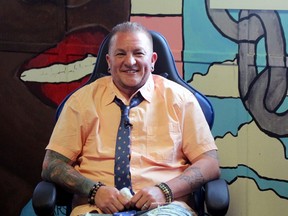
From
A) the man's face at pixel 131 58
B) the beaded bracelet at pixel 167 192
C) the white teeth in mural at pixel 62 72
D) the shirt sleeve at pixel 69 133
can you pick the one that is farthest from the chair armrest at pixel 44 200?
the white teeth in mural at pixel 62 72

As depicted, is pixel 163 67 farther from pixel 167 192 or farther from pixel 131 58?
pixel 167 192

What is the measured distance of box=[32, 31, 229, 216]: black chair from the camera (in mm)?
1604

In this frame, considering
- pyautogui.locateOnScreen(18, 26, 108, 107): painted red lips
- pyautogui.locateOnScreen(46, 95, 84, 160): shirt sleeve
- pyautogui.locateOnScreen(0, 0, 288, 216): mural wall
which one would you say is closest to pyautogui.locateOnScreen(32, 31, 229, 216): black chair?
pyautogui.locateOnScreen(46, 95, 84, 160): shirt sleeve

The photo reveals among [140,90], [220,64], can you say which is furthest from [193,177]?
[220,64]

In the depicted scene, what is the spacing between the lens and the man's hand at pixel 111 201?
1719mm

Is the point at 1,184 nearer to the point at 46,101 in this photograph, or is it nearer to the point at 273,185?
the point at 46,101

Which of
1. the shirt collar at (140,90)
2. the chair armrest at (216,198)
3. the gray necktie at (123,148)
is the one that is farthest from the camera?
the shirt collar at (140,90)

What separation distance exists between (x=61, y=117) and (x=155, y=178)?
44cm

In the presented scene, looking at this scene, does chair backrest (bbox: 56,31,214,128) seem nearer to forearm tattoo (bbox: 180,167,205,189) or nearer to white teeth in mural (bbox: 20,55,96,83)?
forearm tattoo (bbox: 180,167,205,189)

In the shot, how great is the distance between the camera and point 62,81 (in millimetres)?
2578

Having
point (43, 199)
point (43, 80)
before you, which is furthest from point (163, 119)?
point (43, 80)

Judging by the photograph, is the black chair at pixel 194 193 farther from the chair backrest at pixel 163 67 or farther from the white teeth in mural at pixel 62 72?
the white teeth in mural at pixel 62 72

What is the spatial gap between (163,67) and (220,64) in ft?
1.39

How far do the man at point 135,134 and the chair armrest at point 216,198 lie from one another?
118 mm
